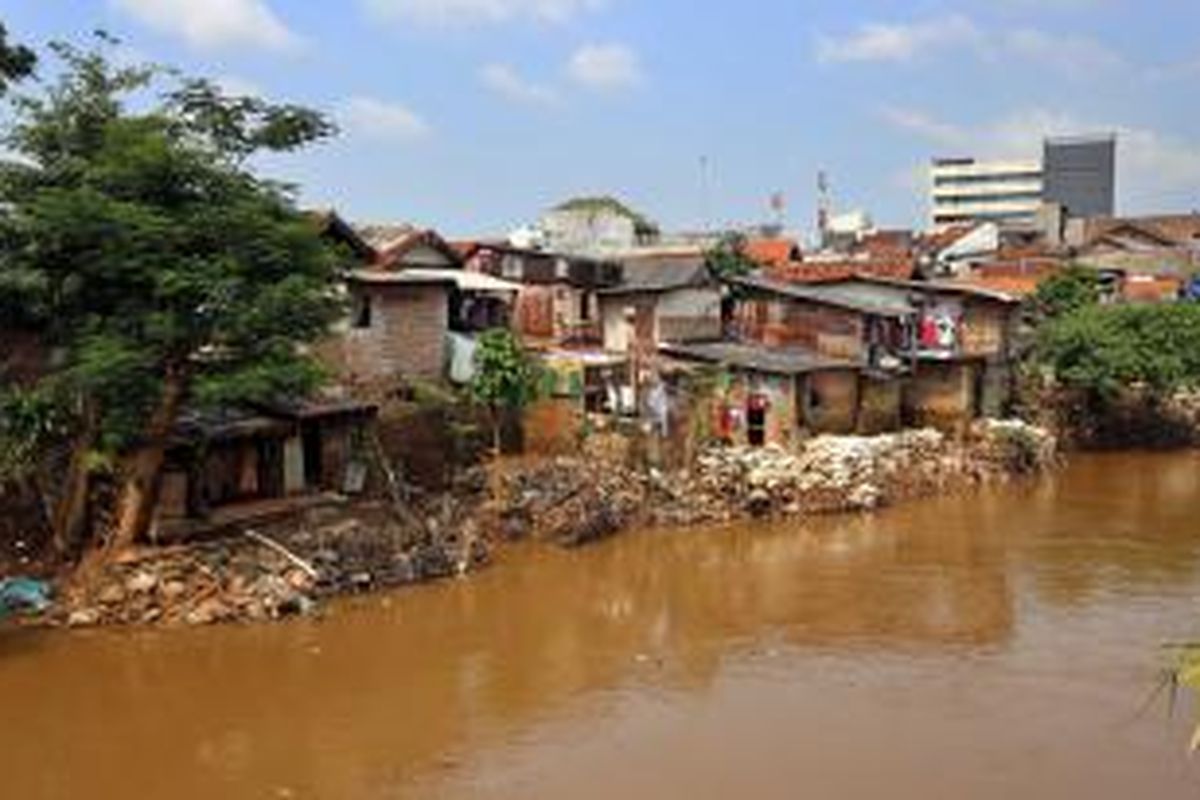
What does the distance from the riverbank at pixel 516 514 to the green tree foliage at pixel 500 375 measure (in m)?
1.29

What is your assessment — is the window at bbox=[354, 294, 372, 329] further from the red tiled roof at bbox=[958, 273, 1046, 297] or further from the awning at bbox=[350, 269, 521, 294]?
the red tiled roof at bbox=[958, 273, 1046, 297]

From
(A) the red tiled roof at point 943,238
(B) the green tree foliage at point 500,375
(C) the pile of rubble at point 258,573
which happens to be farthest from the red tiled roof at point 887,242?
(C) the pile of rubble at point 258,573

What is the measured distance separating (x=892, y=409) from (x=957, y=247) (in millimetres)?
30050

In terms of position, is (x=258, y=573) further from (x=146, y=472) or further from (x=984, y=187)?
(x=984, y=187)

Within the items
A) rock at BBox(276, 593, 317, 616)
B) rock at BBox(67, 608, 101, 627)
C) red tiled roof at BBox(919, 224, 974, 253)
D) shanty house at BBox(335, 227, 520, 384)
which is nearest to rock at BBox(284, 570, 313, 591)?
rock at BBox(276, 593, 317, 616)

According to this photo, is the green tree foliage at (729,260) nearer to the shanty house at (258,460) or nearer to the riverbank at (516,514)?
the riverbank at (516,514)

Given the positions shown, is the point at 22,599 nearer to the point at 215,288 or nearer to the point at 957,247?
the point at 215,288

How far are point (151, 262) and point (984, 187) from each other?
11021cm

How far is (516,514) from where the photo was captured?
25.5m

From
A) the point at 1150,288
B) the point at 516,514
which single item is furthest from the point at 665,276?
the point at 1150,288

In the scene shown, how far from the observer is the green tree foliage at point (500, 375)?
27.6 meters

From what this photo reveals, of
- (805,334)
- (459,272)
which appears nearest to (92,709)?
(459,272)

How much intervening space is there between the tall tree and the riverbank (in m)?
1.28

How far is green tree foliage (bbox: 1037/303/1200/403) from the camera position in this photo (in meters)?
36.4
